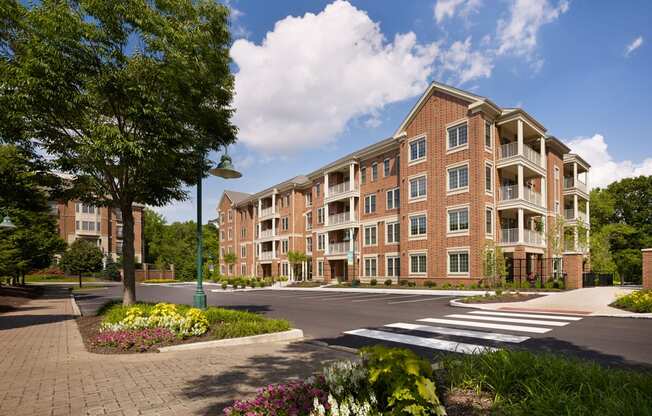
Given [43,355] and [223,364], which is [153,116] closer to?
[43,355]

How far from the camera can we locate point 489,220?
2697 cm

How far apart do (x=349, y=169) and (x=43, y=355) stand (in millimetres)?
32369

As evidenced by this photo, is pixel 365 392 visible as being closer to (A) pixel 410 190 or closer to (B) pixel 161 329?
(B) pixel 161 329

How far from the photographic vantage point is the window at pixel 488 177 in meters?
26.8

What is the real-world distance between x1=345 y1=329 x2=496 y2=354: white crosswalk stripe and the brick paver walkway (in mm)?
2308

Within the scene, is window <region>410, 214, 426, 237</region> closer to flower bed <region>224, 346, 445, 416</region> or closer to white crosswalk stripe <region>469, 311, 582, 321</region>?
white crosswalk stripe <region>469, 311, 582, 321</region>

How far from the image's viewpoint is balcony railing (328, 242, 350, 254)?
125ft

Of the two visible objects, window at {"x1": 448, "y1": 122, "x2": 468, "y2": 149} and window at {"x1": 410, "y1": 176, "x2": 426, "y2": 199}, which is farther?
window at {"x1": 410, "y1": 176, "x2": 426, "y2": 199}

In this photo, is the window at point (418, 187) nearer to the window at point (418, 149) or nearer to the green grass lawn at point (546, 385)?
the window at point (418, 149)

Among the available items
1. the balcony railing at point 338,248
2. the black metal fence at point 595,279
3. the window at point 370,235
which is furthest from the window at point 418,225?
the black metal fence at point 595,279

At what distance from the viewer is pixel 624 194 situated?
171ft

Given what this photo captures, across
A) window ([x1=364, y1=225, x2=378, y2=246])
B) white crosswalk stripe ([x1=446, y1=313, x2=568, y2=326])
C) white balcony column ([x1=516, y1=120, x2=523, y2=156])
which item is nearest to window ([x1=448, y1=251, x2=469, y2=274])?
white balcony column ([x1=516, y1=120, x2=523, y2=156])

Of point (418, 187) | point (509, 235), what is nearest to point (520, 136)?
point (509, 235)

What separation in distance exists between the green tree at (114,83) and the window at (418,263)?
21931mm
